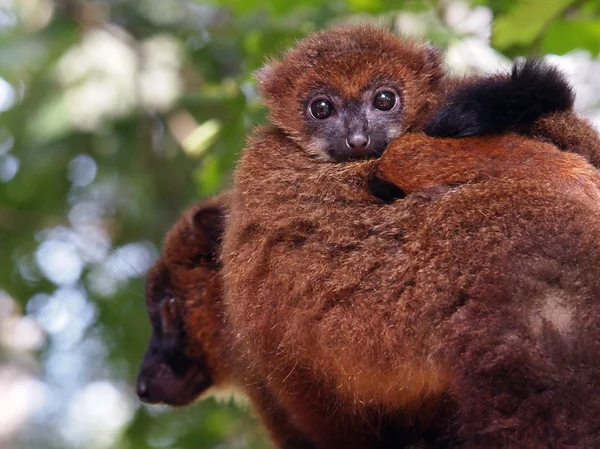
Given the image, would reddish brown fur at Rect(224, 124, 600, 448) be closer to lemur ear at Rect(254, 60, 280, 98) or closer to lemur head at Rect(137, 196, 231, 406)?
lemur ear at Rect(254, 60, 280, 98)

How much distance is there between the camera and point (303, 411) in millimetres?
3527

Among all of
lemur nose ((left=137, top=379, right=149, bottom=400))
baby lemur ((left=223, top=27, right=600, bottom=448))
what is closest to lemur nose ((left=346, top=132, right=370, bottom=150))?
baby lemur ((left=223, top=27, right=600, bottom=448))

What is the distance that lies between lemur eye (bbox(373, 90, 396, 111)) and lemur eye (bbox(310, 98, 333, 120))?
25 centimetres

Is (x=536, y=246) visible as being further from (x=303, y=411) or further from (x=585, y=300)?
(x=303, y=411)

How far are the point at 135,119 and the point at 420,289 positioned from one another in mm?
4971

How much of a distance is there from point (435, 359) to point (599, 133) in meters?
1.59

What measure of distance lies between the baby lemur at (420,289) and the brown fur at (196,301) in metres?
1.17

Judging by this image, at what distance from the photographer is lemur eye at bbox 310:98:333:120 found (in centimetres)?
424

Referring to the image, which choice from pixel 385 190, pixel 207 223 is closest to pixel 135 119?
pixel 207 223

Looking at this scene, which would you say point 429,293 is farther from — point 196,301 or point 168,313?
point 168,313

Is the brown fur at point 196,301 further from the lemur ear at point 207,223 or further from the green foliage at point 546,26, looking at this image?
the green foliage at point 546,26

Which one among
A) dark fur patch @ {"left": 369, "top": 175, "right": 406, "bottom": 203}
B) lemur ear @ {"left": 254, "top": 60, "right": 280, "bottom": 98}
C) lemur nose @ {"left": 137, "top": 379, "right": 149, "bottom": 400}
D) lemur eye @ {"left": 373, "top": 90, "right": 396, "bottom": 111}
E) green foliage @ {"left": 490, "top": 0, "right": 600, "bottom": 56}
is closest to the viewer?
dark fur patch @ {"left": 369, "top": 175, "right": 406, "bottom": 203}

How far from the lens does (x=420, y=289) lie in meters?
2.98

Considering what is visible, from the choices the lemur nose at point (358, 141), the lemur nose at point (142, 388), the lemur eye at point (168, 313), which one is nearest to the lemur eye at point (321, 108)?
the lemur nose at point (358, 141)
